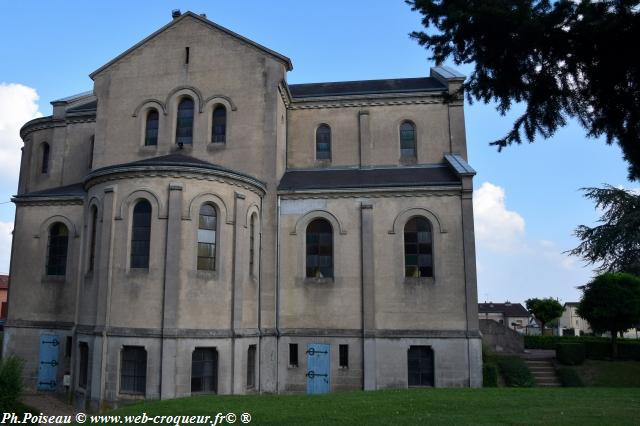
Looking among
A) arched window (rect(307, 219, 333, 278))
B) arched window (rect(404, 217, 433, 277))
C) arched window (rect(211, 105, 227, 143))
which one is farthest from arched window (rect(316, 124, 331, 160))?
arched window (rect(404, 217, 433, 277))

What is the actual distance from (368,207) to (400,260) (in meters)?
2.63

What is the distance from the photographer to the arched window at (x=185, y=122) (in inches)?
909

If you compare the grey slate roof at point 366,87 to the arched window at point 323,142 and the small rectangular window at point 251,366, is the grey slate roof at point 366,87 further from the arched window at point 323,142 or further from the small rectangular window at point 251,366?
the small rectangular window at point 251,366

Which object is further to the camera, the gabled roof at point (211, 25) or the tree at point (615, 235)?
the tree at point (615, 235)

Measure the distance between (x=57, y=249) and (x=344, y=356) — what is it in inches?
553

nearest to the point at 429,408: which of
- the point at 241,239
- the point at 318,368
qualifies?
the point at 318,368

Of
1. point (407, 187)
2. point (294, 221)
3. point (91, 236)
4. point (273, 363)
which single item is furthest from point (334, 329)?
point (91, 236)

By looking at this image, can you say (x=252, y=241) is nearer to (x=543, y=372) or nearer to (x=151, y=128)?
(x=151, y=128)

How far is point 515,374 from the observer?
22.5 metres

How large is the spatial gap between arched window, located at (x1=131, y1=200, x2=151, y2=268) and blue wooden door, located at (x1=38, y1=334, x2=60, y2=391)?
7.27m

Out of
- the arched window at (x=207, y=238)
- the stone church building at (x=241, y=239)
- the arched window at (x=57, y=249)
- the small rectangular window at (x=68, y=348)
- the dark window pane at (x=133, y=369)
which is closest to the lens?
the dark window pane at (x=133, y=369)

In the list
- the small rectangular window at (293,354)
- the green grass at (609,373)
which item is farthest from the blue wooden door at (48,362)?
the green grass at (609,373)

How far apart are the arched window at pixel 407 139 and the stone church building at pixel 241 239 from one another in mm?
Result: 70

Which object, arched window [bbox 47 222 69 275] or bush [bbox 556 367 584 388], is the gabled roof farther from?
bush [bbox 556 367 584 388]
